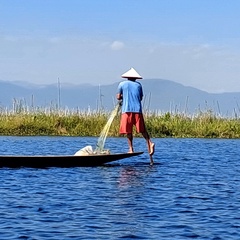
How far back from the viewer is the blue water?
28.8 ft

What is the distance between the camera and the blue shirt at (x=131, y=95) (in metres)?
15.7

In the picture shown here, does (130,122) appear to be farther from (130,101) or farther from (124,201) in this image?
(124,201)

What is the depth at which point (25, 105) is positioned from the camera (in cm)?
3094

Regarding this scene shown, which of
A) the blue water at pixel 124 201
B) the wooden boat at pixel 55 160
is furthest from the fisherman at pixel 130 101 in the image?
the blue water at pixel 124 201

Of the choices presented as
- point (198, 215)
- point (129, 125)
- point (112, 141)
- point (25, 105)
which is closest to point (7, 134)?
point (25, 105)

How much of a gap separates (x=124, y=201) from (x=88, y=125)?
18.4 metres

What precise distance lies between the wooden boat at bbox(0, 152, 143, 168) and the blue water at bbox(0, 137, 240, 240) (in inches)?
7.5

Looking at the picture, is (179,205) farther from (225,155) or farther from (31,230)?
(225,155)

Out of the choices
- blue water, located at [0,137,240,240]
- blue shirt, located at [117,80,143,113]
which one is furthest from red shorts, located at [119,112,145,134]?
blue water, located at [0,137,240,240]

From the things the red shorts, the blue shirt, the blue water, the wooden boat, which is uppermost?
the blue shirt

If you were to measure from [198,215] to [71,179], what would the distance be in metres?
3.89

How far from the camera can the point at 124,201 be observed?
35.6 feet

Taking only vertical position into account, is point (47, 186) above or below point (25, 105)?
below

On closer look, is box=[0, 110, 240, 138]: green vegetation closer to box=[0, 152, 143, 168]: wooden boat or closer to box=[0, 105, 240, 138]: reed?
box=[0, 105, 240, 138]: reed
